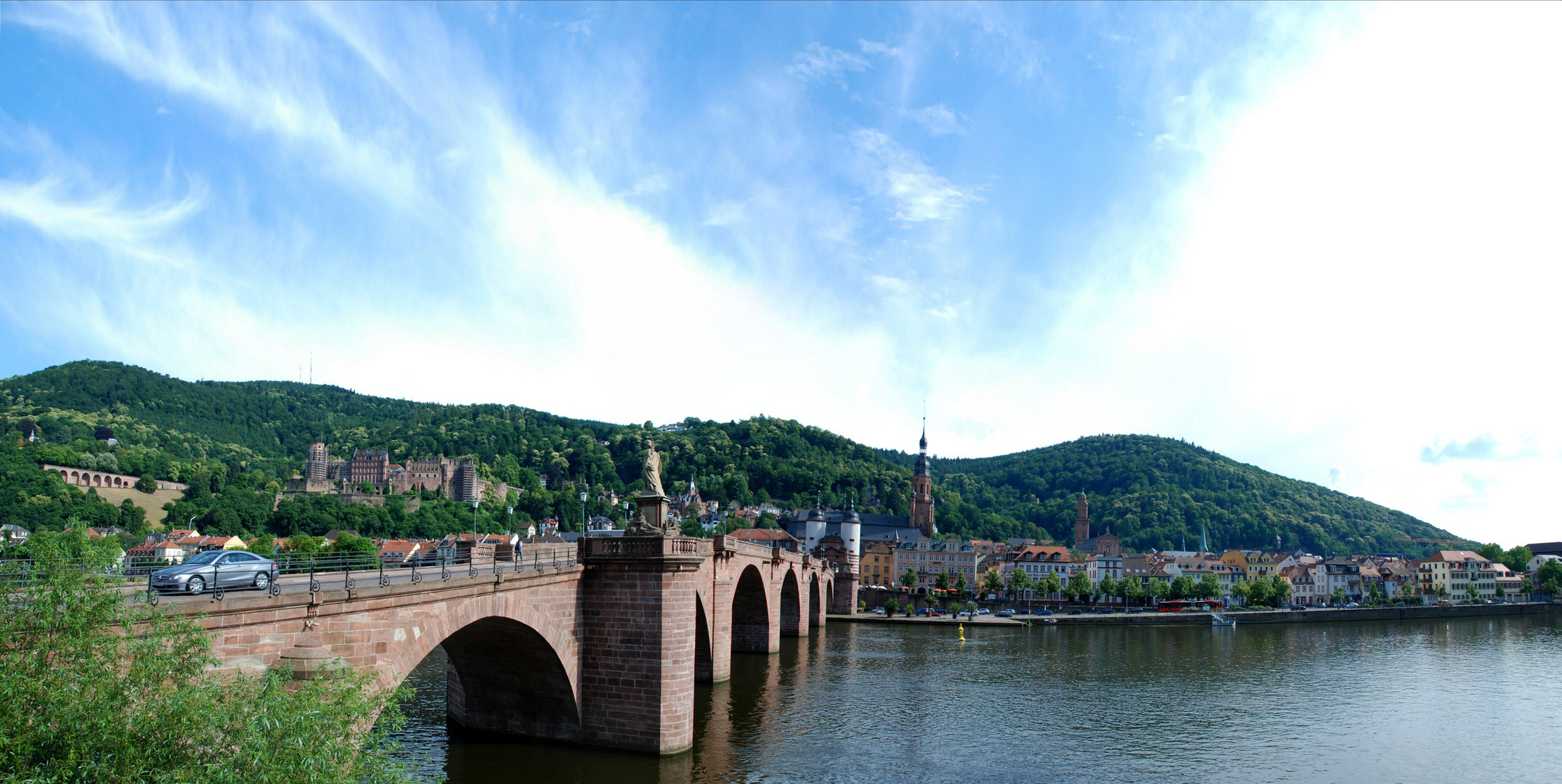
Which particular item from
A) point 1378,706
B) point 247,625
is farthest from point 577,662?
point 1378,706

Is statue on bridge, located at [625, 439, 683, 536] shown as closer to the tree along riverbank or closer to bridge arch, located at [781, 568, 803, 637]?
bridge arch, located at [781, 568, 803, 637]

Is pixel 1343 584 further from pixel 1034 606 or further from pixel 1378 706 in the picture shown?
pixel 1378 706

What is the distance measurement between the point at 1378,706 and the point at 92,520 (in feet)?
490

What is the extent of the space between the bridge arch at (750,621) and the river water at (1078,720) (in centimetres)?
181

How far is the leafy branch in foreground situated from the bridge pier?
49.6ft

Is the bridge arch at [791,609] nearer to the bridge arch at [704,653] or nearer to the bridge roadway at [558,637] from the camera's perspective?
the bridge arch at [704,653]

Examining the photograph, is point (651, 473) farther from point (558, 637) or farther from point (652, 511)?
point (558, 637)

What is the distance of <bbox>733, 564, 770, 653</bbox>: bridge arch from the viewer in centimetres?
6097

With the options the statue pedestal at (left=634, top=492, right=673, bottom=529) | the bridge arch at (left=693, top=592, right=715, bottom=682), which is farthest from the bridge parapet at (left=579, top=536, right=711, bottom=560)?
the bridge arch at (left=693, top=592, right=715, bottom=682)

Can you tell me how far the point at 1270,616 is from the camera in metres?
106

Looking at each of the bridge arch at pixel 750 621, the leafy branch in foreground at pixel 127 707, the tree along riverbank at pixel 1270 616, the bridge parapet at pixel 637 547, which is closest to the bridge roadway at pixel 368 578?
the bridge parapet at pixel 637 547

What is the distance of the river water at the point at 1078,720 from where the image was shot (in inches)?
1193

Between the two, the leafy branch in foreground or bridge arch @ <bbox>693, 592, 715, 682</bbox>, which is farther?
bridge arch @ <bbox>693, 592, 715, 682</bbox>

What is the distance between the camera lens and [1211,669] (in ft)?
196
